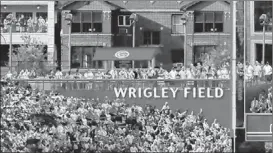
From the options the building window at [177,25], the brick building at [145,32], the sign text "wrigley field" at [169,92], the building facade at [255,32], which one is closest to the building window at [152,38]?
the brick building at [145,32]

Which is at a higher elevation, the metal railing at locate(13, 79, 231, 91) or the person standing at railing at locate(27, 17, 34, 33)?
the person standing at railing at locate(27, 17, 34, 33)

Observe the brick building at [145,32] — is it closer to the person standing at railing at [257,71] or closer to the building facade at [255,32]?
the building facade at [255,32]

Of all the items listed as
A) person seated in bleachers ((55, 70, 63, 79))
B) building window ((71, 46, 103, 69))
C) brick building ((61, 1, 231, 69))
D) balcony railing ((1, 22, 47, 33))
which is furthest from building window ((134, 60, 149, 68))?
balcony railing ((1, 22, 47, 33))

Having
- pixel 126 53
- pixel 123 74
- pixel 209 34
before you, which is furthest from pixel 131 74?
pixel 209 34

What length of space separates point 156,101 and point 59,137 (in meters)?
0.73

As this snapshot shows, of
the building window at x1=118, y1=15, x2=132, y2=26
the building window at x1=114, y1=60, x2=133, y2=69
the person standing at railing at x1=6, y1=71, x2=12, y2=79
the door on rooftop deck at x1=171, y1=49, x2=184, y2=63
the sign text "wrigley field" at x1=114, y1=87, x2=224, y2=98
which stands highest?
the building window at x1=118, y1=15, x2=132, y2=26

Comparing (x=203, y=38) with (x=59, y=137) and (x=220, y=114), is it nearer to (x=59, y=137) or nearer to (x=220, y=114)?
(x=220, y=114)

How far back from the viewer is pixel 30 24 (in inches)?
163

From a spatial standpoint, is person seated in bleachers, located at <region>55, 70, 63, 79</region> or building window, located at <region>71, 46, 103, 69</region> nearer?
building window, located at <region>71, 46, 103, 69</region>

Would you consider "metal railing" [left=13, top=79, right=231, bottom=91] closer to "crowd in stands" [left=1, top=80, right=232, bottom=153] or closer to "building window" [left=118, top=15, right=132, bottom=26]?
"crowd in stands" [left=1, top=80, right=232, bottom=153]

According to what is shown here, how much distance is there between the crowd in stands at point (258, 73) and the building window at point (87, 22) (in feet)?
3.59

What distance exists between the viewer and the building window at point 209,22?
161 inches

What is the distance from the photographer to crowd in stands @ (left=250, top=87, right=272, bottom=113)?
4.20m

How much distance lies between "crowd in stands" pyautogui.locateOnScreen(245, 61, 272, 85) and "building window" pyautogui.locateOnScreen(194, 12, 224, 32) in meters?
0.35
